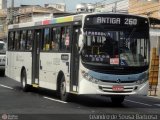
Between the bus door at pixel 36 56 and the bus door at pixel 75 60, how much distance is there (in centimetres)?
395

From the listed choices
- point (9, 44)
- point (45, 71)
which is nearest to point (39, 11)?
point (9, 44)

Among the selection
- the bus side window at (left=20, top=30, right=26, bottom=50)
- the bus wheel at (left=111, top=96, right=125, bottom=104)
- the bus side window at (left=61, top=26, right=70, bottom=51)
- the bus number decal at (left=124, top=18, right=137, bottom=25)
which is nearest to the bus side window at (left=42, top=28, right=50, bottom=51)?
the bus side window at (left=61, top=26, right=70, bottom=51)

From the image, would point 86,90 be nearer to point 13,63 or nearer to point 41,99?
point 41,99

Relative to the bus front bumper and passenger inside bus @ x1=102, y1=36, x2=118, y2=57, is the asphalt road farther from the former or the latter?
passenger inside bus @ x1=102, y1=36, x2=118, y2=57

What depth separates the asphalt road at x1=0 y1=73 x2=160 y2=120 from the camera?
46.9ft

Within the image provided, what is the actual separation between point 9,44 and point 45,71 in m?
6.09

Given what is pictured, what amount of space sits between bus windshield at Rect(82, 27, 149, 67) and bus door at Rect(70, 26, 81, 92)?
487mm

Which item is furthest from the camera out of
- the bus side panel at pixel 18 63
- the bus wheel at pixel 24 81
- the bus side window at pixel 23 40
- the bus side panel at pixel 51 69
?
the bus side window at pixel 23 40

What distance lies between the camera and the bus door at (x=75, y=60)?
17891 millimetres

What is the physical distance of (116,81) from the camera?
1734cm

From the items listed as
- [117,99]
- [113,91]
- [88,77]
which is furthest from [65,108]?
[117,99]

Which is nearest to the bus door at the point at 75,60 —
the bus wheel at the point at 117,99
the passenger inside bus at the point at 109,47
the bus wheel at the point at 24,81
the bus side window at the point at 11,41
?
the passenger inside bus at the point at 109,47

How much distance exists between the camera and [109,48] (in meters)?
17.4

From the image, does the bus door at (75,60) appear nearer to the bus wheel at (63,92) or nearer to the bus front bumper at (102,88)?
the bus front bumper at (102,88)
